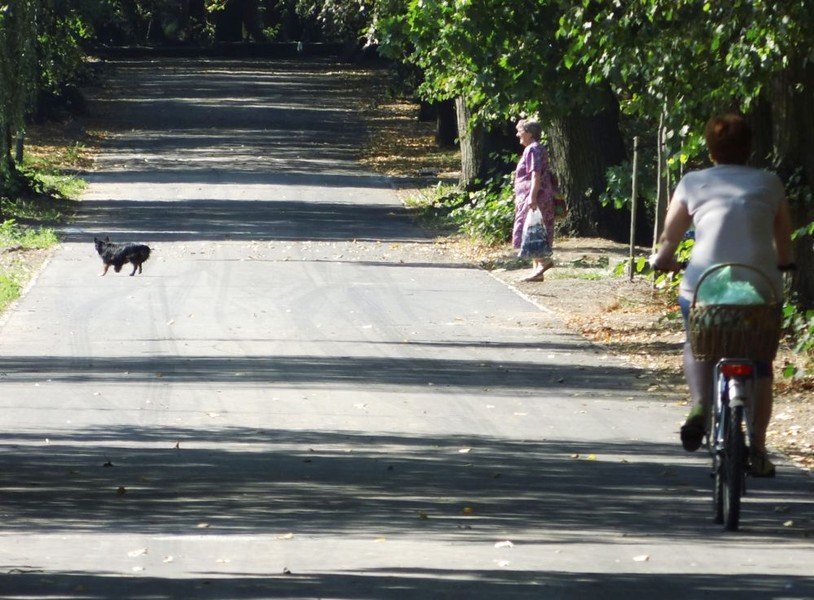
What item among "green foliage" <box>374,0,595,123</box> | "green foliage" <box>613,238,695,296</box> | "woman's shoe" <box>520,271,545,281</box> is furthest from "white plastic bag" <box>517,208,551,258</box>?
"green foliage" <box>613,238,695,296</box>

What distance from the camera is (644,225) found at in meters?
24.1

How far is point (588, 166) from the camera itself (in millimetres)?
23547

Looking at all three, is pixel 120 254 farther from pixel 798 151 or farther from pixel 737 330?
pixel 737 330

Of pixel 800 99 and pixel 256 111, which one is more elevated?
pixel 800 99

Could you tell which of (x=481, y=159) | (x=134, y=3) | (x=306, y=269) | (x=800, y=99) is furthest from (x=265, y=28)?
(x=800, y=99)

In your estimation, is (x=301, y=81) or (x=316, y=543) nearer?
(x=316, y=543)

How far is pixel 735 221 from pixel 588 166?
15804 millimetres

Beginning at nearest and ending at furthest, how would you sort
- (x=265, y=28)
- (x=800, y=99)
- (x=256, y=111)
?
(x=800, y=99)
(x=256, y=111)
(x=265, y=28)

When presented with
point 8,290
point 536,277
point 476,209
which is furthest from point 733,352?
point 476,209

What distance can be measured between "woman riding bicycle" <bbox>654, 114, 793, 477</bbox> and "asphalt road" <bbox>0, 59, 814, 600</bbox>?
504 mm

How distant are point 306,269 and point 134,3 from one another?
159 ft

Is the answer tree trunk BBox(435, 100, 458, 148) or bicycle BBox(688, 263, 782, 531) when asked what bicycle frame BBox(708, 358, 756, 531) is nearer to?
bicycle BBox(688, 263, 782, 531)

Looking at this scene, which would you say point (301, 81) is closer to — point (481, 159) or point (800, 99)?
point (481, 159)

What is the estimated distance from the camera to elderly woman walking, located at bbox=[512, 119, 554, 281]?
743 inches
